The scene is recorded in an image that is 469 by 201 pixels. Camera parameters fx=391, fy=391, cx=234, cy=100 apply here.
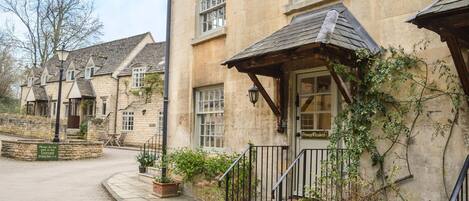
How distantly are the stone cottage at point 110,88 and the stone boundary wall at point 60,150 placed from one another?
730cm

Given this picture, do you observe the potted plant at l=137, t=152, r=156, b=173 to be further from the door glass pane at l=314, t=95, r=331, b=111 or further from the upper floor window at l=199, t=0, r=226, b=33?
the door glass pane at l=314, t=95, r=331, b=111

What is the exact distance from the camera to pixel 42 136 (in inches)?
1201

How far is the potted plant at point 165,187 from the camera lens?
905 centimetres

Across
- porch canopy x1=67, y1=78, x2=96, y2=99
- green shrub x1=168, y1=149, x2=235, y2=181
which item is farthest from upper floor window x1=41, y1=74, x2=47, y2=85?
green shrub x1=168, y1=149, x2=235, y2=181

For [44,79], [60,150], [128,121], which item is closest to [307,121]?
[60,150]

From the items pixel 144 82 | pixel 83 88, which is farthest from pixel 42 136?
pixel 144 82

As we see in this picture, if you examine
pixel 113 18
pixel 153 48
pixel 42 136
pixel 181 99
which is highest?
pixel 113 18

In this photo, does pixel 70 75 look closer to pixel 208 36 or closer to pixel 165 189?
pixel 208 36

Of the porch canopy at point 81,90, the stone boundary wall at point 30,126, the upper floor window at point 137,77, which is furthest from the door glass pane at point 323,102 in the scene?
the porch canopy at point 81,90

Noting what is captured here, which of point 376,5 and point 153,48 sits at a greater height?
point 153,48

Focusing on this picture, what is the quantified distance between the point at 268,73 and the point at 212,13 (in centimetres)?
337

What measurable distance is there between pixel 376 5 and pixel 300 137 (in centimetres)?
270

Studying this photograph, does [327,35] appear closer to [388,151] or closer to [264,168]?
[388,151]

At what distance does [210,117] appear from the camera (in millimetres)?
9836
